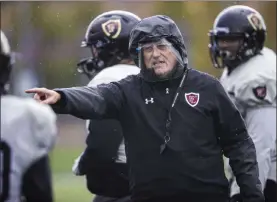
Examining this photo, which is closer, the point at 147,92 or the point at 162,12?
the point at 147,92

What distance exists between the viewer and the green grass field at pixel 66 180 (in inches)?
549

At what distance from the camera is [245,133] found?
586 cm

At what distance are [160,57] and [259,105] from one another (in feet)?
6.50

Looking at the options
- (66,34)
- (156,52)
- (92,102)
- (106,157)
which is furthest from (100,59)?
(66,34)

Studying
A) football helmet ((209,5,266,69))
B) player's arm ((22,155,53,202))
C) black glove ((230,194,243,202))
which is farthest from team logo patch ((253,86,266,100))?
player's arm ((22,155,53,202))

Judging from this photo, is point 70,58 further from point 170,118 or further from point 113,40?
point 170,118

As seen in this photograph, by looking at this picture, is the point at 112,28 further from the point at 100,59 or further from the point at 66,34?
the point at 66,34

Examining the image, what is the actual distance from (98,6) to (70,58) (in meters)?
1.32

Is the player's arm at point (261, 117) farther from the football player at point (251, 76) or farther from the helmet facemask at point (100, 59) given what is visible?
the helmet facemask at point (100, 59)

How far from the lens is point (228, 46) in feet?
26.8

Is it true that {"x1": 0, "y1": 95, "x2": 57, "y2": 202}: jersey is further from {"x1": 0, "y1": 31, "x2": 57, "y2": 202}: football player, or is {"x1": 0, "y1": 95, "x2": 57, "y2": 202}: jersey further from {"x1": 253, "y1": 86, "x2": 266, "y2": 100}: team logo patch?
{"x1": 253, "y1": 86, "x2": 266, "y2": 100}: team logo patch

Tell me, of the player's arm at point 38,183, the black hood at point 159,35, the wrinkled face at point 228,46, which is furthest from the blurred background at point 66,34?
the player's arm at point 38,183

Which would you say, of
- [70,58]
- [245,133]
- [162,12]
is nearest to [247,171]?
[245,133]

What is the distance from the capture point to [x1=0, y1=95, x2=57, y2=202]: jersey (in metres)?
4.30
